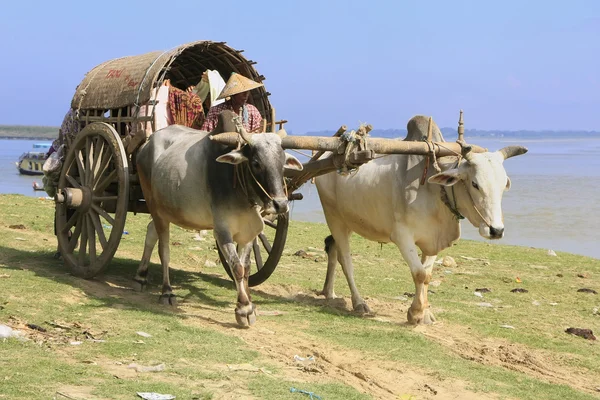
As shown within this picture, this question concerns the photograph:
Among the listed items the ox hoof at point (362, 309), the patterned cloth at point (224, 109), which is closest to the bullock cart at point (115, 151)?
the patterned cloth at point (224, 109)

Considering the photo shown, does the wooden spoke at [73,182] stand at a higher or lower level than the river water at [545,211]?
higher

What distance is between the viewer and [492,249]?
13.5m

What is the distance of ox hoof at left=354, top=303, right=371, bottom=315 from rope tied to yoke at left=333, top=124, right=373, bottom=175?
175 cm

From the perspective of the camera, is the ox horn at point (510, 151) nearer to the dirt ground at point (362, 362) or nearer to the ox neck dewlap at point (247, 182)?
the dirt ground at point (362, 362)

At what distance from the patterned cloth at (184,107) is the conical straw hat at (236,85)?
64 centimetres

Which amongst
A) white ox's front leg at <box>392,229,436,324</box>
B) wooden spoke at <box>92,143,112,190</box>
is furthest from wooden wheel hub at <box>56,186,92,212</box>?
white ox's front leg at <box>392,229,436,324</box>

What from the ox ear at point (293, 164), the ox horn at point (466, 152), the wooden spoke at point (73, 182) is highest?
the ox horn at point (466, 152)

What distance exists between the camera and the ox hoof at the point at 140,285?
27.8ft

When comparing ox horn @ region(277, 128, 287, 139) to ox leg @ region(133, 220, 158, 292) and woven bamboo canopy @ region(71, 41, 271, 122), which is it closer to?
woven bamboo canopy @ region(71, 41, 271, 122)

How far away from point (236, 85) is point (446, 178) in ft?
8.06

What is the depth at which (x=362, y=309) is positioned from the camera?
8234mm

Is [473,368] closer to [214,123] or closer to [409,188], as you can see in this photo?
[409,188]

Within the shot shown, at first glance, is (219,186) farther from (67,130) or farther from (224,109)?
(67,130)

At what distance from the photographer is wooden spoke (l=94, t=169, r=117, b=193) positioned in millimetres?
8289
